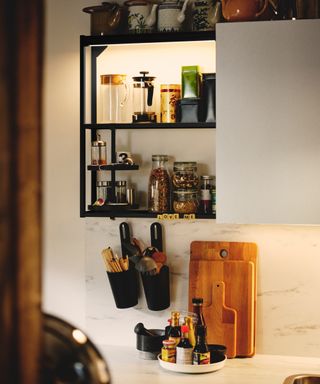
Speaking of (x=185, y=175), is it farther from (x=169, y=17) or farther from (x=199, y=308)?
(x=169, y=17)

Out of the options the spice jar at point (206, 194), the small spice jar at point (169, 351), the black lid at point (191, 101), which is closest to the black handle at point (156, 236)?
the spice jar at point (206, 194)

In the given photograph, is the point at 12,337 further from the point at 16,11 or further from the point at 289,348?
the point at 289,348

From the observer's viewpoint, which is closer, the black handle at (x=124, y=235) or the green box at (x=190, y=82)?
the green box at (x=190, y=82)

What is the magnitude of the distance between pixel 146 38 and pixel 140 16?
0.55ft

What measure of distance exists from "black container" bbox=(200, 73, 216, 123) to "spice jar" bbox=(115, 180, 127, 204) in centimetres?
45

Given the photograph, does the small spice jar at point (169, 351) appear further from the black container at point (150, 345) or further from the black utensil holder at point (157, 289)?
the black utensil holder at point (157, 289)

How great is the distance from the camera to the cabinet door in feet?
8.72

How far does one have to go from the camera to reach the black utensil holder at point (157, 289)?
3.08 meters

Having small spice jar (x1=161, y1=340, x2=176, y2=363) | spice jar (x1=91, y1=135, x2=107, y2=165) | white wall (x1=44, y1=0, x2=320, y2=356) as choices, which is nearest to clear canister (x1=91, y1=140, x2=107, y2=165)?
spice jar (x1=91, y1=135, x2=107, y2=165)

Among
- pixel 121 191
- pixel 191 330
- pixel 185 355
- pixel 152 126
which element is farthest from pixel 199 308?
pixel 152 126

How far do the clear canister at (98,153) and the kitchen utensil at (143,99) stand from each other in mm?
188

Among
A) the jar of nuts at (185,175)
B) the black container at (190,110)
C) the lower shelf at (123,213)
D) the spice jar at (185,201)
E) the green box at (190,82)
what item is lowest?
the lower shelf at (123,213)

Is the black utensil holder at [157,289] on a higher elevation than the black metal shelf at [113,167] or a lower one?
lower

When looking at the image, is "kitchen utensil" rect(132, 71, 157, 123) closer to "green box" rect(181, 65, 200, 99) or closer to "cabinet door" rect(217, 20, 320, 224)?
"green box" rect(181, 65, 200, 99)
